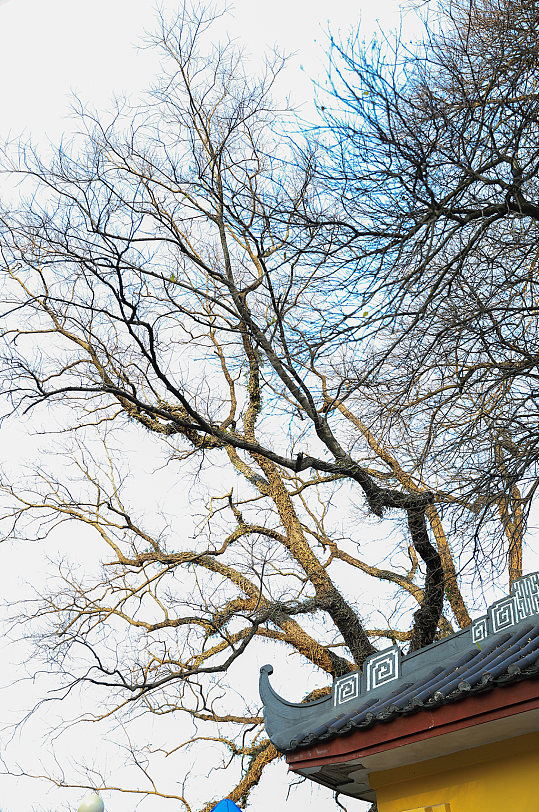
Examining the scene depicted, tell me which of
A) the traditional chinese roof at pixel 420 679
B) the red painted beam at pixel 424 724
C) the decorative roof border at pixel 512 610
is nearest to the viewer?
the red painted beam at pixel 424 724

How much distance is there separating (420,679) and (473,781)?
0.55 meters

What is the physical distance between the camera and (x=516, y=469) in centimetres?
453

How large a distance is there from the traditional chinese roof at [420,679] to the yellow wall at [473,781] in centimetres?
39

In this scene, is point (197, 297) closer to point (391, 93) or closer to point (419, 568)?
point (419, 568)

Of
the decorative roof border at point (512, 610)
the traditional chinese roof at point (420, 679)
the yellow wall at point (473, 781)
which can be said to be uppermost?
the decorative roof border at point (512, 610)

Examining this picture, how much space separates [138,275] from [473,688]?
467 cm

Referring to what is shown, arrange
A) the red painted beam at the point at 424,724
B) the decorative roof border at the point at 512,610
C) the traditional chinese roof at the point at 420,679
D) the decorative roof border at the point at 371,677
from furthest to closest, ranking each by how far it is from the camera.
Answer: the decorative roof border at the point at 371,677
the decorative roof border at the point at 512,610
the traditional chinese roof at the point at 420,679
the red painted beam at the point at 424,724

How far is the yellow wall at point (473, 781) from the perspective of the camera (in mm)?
3594

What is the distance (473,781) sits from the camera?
12.5ft

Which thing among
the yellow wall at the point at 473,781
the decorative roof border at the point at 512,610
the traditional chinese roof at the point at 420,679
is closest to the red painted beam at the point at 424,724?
the traditional chinese roof at the point at 420,679

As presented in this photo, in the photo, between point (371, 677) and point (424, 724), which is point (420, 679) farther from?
point (424, 724)

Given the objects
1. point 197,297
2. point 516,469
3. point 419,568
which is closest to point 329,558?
point 419,568

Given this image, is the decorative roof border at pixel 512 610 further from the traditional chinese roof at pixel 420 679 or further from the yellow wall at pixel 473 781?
the yellow wall at pixel 473 781

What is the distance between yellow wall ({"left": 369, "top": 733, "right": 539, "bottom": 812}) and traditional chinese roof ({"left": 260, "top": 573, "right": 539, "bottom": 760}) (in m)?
0.39
